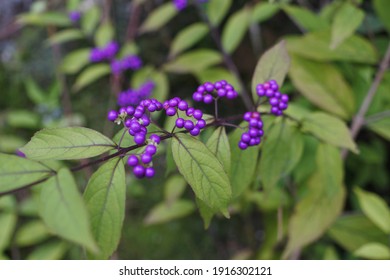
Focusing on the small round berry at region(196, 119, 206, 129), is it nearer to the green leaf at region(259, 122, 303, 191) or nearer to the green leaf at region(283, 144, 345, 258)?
the green leaf at region(259, 122, 303, 191)

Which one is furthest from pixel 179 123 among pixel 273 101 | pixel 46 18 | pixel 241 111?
pixel 46 18

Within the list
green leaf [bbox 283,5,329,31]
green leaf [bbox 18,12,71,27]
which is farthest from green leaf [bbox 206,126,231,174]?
green leaf [bbox 18,12,71,27]

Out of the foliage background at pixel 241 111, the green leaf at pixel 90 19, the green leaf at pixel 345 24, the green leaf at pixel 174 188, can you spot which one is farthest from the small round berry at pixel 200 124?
the green leaf at pixel 90 19

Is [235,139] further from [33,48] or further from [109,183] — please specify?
[33,48]

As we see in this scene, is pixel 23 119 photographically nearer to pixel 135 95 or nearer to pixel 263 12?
pixel 135 95

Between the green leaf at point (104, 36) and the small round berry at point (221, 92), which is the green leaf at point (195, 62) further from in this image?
the small round berry at point (221, 92)

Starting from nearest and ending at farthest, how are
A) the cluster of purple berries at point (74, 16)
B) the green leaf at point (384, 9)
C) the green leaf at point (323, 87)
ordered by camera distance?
the green leaf at point (323, 87) < the green leaf at point (384, 9) < the cluster of purple berries at point (74, 16)

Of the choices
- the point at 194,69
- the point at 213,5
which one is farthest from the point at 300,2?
the point at 194,69

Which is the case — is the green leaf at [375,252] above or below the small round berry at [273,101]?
below
